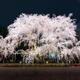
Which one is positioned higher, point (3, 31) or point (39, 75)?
point (3, 31)

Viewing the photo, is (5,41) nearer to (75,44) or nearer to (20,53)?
(20,53)

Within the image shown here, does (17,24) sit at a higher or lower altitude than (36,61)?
higher

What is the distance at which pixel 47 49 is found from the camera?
61344 mm

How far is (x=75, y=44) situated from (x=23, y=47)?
994cm

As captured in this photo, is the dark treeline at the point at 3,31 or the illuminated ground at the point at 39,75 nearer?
the illuminated ground at the point at 39,75

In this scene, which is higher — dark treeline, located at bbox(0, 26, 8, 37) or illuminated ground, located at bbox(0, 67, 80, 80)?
dark treeline, located at bbox(0, 26, 8, 37)

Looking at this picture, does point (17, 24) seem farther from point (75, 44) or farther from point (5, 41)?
point (75, 44)

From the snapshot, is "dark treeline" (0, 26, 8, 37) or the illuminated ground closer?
the illuminated ground

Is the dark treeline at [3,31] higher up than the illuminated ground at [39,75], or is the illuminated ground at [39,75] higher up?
the dark treeline at [3,31]

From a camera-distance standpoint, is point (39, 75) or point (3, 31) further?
point (3, 31)

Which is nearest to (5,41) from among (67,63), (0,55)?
(0,55)

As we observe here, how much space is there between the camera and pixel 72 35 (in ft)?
212

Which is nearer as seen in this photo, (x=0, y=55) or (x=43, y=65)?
(x=43, y=65)

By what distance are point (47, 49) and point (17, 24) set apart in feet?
26.4
